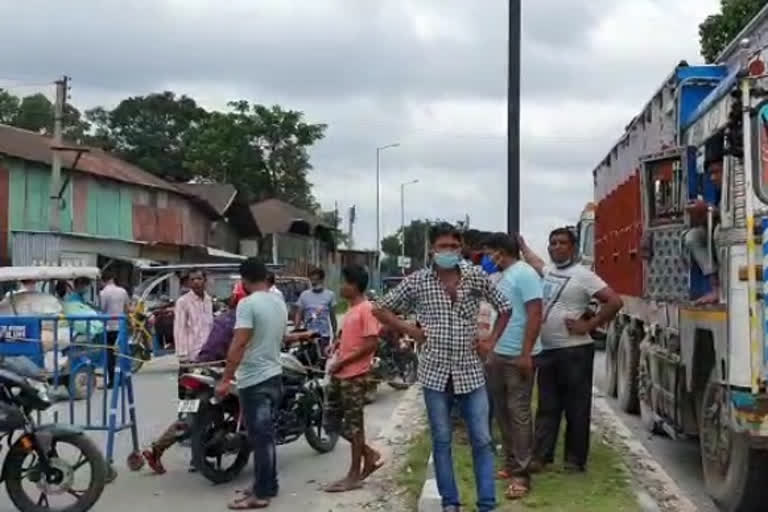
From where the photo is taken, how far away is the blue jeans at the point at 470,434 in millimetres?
6746

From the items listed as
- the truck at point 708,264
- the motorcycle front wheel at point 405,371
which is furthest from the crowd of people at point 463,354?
the motorcycle front wheel at point 405,371

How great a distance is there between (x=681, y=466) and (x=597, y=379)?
8291mm

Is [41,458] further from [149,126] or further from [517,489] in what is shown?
[149,126]

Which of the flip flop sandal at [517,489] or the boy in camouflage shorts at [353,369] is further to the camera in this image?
the boy in camouflage shorts at [353,369]

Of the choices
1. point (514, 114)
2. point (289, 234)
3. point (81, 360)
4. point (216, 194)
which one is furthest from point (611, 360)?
point (289, 234)

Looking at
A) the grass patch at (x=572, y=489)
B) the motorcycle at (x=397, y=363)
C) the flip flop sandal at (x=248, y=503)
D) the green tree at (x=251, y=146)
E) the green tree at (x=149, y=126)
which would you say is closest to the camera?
the grass patch at (x=572, y=489)

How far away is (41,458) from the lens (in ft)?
23.9

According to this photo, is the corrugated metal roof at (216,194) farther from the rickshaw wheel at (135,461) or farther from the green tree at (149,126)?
the rickshaw wheel at (135,461)

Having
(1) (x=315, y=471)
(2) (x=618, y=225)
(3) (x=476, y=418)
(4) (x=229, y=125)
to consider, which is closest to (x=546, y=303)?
(3) (x=476, y=418)

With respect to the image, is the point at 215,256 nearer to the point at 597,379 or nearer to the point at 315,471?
the point at 597,379

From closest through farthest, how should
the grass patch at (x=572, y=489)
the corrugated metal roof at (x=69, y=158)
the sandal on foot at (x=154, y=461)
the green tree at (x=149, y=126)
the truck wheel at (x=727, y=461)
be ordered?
the truck wheel at (x=727, y=461), the grass patch at (x=572, y=489), the sandal on foot at (x=154, y=461), the corrugated metal roof at (x=69, y=158), the green tree at (x=149, y=126)

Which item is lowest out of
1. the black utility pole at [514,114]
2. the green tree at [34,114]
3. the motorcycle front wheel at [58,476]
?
Result: the motorcycle front wheel at [58,476]

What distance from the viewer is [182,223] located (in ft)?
156

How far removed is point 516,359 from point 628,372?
613 centimetres
